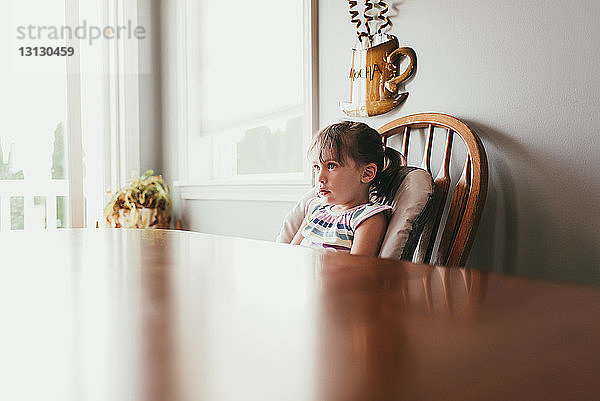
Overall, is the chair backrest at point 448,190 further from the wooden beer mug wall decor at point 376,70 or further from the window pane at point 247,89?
the window pane at point 247,89

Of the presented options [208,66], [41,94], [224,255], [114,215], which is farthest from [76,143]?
[224,255]

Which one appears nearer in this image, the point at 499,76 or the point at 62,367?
the point at 62,367

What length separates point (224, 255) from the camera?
708 millimetres

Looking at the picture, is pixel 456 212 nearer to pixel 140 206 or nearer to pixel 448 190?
pixel 448 190

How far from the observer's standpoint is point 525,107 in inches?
57.4

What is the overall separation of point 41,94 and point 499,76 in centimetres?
312

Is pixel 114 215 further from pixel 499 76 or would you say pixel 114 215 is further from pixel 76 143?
pixel 499 76

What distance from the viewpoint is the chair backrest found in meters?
1.41

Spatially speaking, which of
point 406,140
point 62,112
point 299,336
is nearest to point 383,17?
point 406,140

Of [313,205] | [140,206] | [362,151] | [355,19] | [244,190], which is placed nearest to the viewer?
[362,151]

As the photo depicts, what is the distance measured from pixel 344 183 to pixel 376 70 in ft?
1.51

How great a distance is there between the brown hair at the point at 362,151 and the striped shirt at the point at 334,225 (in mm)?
72

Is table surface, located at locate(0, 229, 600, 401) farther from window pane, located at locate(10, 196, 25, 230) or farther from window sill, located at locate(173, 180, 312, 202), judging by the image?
window pane, located at locate(10, 196, 25, 230)

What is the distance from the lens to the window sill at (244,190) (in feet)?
8.10
